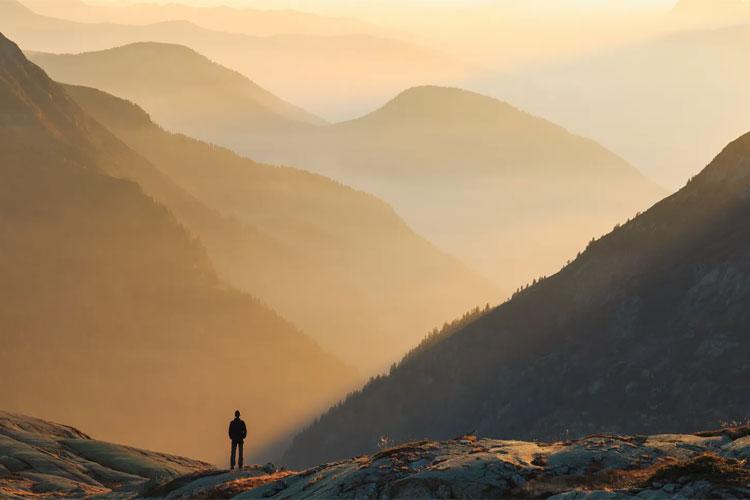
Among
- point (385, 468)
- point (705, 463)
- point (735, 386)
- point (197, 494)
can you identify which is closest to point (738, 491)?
point (705, 463)

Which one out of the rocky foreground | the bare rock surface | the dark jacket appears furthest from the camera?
the bare rock surface

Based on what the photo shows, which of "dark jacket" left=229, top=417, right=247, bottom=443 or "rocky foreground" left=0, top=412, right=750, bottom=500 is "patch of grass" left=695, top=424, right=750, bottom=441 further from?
"dark jacket" left=229, top=417, right=247, bottom=443

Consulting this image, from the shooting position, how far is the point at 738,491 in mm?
39781

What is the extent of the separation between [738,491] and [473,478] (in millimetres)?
11167

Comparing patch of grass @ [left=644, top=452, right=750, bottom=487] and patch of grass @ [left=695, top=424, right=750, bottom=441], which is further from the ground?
patch of grass @ [left=695, top=424, right=750, bottom=441]

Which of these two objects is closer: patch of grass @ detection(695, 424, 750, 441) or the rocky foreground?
the rocky foreground

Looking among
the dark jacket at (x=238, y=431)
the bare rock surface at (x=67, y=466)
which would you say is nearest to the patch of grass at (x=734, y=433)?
the dark jacket at (x=238, y=431)

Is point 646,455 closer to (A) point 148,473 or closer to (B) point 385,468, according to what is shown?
(B) point 385,468

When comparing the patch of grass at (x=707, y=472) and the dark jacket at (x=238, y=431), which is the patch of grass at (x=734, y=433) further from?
the dark jacket at (x=238, y=431)

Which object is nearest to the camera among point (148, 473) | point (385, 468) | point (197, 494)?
point (385, 468)

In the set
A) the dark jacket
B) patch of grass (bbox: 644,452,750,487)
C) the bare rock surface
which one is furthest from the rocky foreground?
the bare rock surface

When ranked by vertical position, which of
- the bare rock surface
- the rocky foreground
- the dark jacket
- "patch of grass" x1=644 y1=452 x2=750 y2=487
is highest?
the bare rock surface

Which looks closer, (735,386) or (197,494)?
(197,494)

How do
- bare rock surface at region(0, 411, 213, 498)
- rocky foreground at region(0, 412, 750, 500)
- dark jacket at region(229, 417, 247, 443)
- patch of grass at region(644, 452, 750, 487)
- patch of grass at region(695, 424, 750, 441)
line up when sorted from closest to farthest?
1. patch of grass at region(644, 452, 750, 487)
2. rocky foreground at region(0, 412, 750, 500)
3. patch of grass at region(695, 424, 750, 441)
4. dark jacket at region(229, 417, 247, 443)
5. bare rock surface at region(0, 411, 213, 498)
